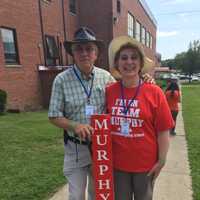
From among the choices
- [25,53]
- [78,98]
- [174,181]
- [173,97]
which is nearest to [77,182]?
[78,98]

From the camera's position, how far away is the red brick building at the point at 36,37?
37.0ft

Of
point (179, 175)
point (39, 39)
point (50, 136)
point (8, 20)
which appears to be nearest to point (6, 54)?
point (8, 20)

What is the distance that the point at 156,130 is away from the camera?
80.6 inches

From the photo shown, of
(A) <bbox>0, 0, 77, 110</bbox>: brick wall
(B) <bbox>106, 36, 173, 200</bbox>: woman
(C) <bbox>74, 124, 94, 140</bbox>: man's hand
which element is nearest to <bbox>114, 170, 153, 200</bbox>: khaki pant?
(B) <bbox>106, 36, 173, 200</bbox>: woman

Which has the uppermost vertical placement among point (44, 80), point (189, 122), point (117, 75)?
point (117, 75)

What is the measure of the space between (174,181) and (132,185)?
79.1 inches

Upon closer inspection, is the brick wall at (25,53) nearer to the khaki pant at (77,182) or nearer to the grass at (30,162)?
the grass at (30,162)

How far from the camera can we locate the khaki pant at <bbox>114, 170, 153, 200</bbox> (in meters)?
2.12

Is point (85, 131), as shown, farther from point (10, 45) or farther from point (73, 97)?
point (10, 45)

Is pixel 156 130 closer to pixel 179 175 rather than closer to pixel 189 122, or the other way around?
pixel 179 175

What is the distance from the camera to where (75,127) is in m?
2.02

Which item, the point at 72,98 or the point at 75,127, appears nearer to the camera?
the point at 75,127

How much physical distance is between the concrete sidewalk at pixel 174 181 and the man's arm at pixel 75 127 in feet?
5.60

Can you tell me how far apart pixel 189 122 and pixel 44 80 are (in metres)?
7.72
